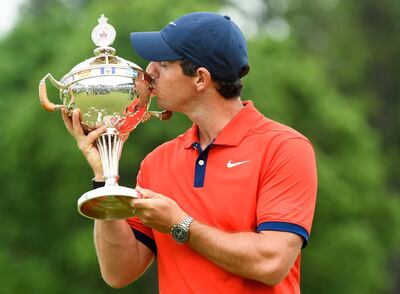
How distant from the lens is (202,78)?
15.5 feet

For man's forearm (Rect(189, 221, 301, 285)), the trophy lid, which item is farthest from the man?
the trophy lid

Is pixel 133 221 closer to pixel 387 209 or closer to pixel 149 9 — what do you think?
pixel 149 9

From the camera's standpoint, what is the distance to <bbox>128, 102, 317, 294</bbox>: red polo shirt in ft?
14.7

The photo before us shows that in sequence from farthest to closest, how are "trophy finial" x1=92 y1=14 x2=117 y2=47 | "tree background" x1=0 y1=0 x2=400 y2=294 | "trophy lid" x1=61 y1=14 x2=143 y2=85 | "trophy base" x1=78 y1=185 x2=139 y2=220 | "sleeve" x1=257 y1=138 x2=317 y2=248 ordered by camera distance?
1. "tree background" x1=0 y1=0 x2=400 y2=294
2. "trophy finial" x1=92 y1=14 x2=117 y2=47
3. "trophy lid" x1=61 y1=14 x2=143 y2=85
4. "sleeve" x1=257 y1=138 x2=317 y2=248
5. "trophy base" x1=78 y1=185 x2=139 y2=220

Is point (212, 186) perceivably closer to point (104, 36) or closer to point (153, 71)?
point (153, 71)

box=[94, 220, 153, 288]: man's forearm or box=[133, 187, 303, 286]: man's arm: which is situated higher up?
box=[133, 187, 303, 286]: man's arm

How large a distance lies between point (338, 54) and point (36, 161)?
1529cm

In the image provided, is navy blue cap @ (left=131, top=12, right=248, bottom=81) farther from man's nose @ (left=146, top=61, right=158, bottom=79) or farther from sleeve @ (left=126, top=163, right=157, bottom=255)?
sleeve @ (left=126, top=163, right=157, bottom=255)

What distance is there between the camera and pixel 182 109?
15.6 ft

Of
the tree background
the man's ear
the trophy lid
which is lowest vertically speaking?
the tree background

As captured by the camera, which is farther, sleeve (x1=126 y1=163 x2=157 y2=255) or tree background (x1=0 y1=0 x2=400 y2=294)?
tree background (x1=0 y1=0 x2=400 y2=294)

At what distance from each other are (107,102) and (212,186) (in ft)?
1.85

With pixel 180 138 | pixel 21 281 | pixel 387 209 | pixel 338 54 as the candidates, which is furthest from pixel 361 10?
pixel 180 138

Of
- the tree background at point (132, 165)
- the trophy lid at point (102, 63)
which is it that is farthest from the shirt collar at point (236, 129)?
the tree background at point (132, 165)
